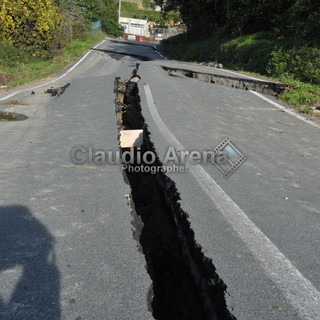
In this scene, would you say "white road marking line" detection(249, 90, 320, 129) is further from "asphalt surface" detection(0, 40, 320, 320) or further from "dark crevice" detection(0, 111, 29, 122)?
"dark crevice" detection(0, 111, 29, 122)

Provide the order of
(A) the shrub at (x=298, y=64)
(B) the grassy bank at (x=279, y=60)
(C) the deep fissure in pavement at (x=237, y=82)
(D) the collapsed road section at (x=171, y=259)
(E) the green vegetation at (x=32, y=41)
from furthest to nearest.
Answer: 1. (E) the green vegetation at (x=32, y=41)
2. (A) the shrub at (x=298, y=64)
3. (C) the deep fissure in pavement at (x=237, y=82)
4. (B) the grassy bank at (x=279, y=60)
5. (D) the collapsed road section at (x=171, y=259)

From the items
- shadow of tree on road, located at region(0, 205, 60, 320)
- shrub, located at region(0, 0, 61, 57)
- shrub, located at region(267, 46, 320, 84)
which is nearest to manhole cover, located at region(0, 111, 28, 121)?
shadow of tree on road, located at region(0, 205, 60, 320)

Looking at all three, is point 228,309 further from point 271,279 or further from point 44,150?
point 44,150

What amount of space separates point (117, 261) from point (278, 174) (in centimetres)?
272

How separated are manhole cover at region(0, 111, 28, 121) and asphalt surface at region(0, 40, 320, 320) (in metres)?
0.93

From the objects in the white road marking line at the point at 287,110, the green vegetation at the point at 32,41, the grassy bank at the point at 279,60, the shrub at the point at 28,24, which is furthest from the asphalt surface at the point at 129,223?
the shrub at the point at 28,24

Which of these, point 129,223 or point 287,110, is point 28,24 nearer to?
point 287,110

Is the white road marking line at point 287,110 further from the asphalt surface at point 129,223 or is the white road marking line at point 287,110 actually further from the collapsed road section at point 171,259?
the collapsed road section at point 171,259

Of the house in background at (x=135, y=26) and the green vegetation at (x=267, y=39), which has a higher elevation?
the green vegetation at (x=267, y=39)

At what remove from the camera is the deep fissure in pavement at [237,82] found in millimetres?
11000

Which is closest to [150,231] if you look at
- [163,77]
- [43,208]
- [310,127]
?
[43,208]

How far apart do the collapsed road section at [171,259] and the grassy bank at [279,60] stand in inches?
224

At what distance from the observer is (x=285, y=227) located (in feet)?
10.2

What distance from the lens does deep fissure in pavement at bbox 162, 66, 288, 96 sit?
36.1ft
